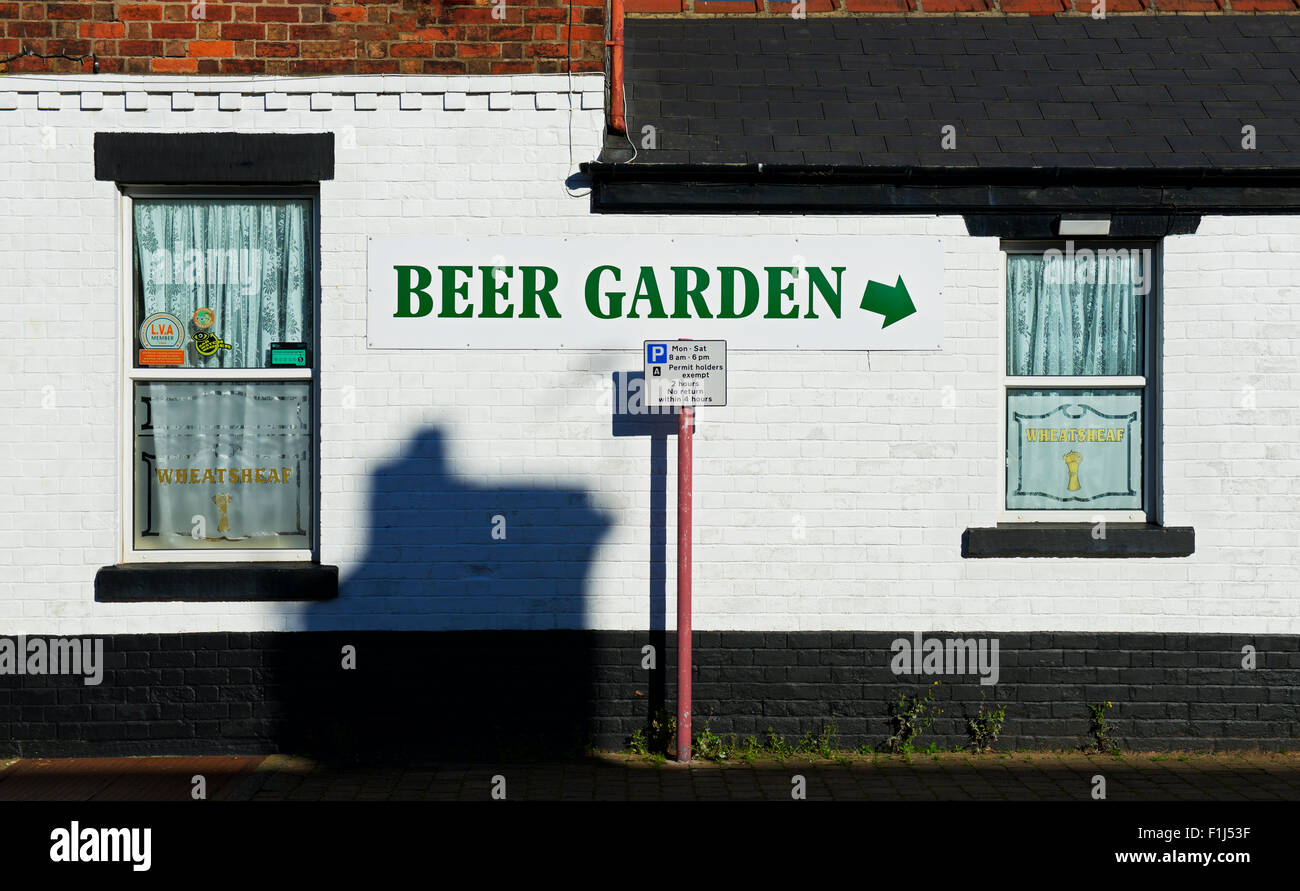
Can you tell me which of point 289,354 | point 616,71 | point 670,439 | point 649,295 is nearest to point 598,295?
point 649,295

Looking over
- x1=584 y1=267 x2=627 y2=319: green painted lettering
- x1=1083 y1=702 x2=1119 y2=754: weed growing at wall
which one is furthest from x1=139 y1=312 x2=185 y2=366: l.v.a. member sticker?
x1=1083 y1=702 x2=1119 y2=754: weed growing at wall

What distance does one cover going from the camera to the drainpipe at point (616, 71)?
23.9ft

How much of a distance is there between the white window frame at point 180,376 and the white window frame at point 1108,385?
157 inches

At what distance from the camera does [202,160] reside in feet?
23.7

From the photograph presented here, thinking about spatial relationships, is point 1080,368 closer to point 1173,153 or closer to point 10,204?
point 1173,153

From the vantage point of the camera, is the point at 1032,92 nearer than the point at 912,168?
No

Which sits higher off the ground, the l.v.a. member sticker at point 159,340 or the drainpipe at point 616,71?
the drainpipe at point 616,71

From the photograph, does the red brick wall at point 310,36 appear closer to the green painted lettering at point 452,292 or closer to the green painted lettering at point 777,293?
the green painted lettering at point 452,292

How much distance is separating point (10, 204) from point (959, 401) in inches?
217

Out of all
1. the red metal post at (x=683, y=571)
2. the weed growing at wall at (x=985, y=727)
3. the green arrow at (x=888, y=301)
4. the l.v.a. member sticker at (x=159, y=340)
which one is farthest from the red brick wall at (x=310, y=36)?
the weed growing at wall at (x=985, y=727)

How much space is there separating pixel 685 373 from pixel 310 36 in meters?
A: 2.92

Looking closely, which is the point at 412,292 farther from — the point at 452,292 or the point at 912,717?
the point at 912,717

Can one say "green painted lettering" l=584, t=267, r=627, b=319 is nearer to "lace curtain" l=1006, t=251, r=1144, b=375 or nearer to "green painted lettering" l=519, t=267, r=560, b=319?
"green painted lettering" l=519, t=267, r=560, b=319

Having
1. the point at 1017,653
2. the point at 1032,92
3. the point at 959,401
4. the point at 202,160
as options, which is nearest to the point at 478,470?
the point at 202,160
